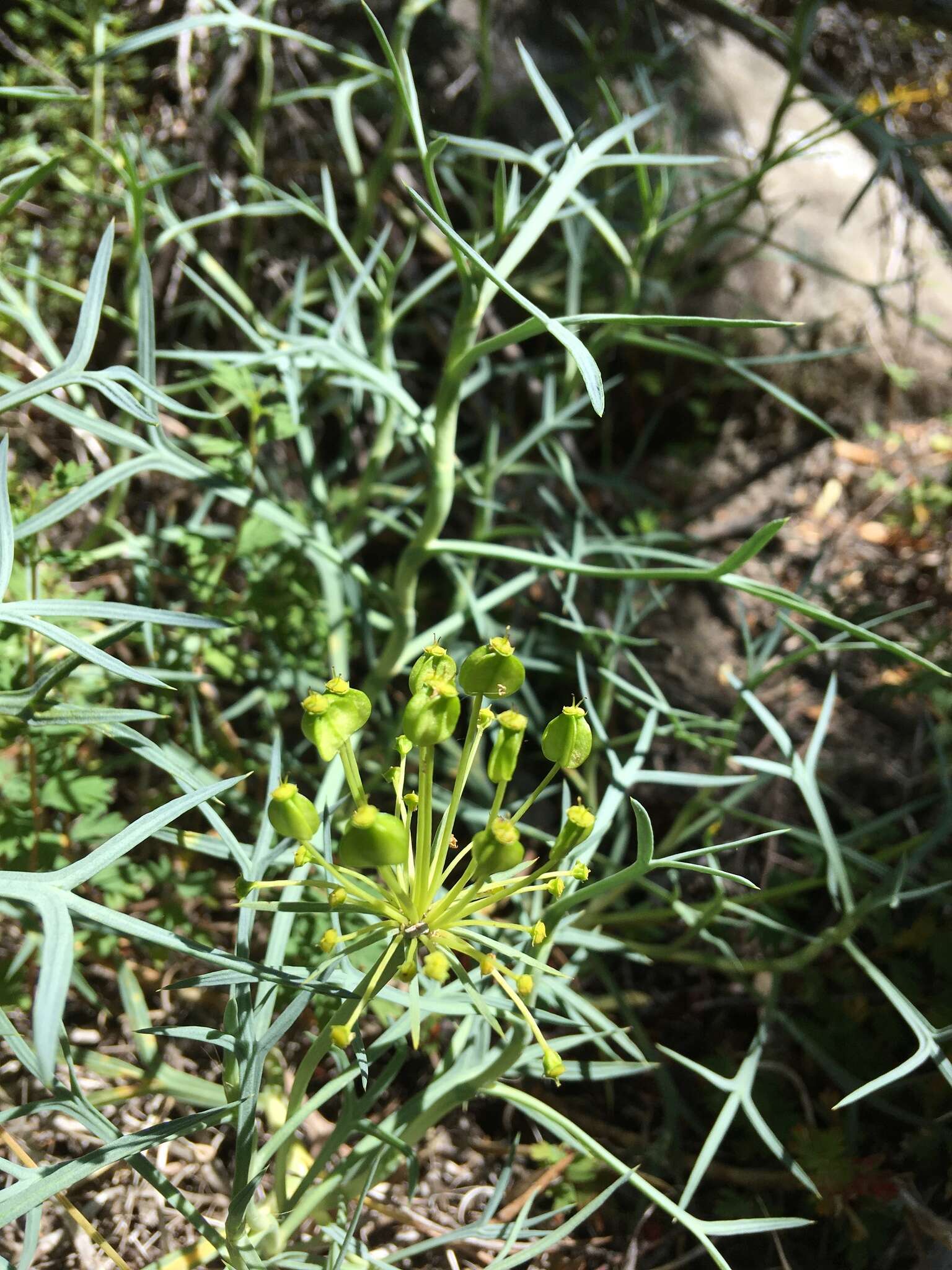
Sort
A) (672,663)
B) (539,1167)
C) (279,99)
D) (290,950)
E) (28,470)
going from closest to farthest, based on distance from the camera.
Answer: (290,950)
(539,1167)
(279,99)
(28,470)
(672,663)

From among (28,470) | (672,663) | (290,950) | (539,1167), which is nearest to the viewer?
(290,950)

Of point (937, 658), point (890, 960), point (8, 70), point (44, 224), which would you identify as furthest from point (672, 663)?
point (8, 70)

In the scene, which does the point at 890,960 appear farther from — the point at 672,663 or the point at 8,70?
the point at 8,70

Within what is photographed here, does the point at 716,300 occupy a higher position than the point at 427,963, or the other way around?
the point at 716,300

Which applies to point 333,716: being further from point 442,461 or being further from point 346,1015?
point 442,461

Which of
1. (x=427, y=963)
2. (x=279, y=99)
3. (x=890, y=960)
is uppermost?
(x=279, y=99)

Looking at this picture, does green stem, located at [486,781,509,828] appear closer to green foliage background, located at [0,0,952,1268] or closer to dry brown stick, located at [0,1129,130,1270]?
green foliage background, located at [0,0,952,1268]

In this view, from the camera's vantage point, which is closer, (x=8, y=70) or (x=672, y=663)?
(x=8, y=70)
